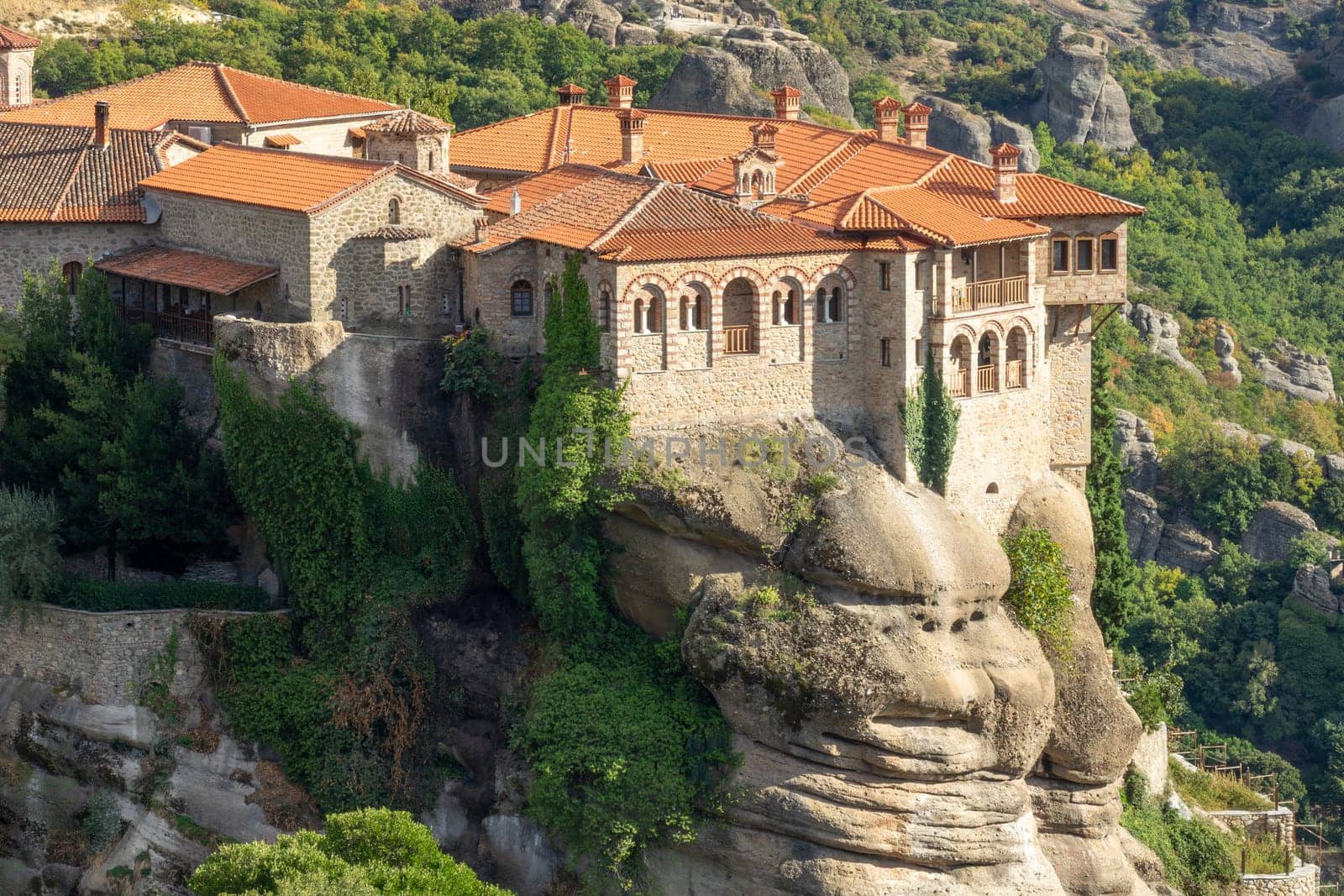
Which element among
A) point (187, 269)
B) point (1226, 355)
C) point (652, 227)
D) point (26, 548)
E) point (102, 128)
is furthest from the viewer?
point (1226, 355)

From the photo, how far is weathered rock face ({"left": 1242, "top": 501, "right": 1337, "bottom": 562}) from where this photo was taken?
85.4m

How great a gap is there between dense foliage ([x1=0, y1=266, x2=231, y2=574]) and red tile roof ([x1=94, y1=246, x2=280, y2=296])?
38.5 inches

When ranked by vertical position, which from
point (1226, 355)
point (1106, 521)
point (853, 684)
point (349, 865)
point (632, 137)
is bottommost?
point (349, 865)

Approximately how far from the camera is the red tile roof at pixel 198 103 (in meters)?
61.4

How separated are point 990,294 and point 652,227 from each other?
25.1ft

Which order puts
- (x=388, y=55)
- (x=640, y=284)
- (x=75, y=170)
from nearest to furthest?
1. (x=640, y=284)
2. (x=75, y=170)
3. (x=388, y=55)

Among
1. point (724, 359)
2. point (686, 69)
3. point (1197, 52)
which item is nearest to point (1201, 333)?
point (686, 69)

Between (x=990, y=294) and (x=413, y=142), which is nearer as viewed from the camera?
(x=990, y=294)

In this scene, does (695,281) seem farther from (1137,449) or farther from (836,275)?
(1137,449)

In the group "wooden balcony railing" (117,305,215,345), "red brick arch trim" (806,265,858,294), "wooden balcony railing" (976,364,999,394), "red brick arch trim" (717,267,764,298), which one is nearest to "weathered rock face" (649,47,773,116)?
"wooden balcony railing" (117,305,215,345)

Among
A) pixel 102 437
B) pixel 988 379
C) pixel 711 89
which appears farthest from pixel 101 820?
pixel 711 89

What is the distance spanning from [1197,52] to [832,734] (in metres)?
99.4

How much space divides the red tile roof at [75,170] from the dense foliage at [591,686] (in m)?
13.5

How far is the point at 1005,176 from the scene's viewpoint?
51.8 metres
